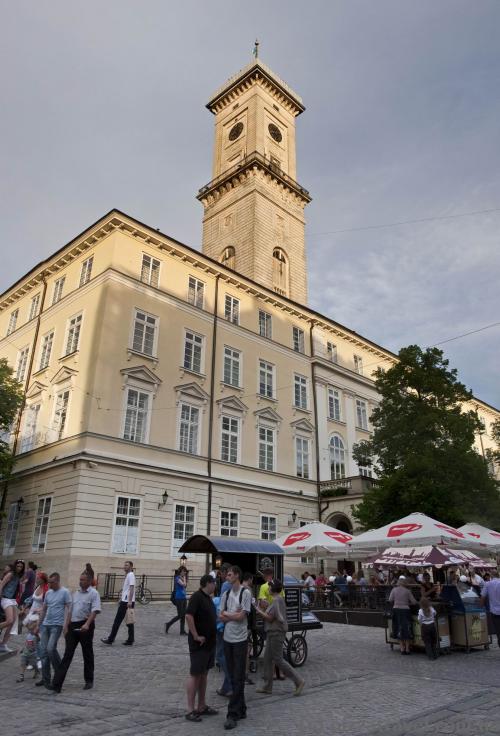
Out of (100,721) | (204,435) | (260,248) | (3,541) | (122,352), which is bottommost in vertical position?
(100,721)

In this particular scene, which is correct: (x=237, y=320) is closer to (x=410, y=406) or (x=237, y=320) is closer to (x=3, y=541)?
(x=410, y=406)

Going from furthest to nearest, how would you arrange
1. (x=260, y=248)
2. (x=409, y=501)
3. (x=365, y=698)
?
(x=260, y=248) < (x=409, y=501) < (x=365, y=698)

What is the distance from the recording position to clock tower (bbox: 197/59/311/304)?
44.1 metres

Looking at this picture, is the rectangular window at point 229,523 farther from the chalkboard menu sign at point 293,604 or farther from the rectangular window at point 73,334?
the chalkboard menu sign at point 293,604

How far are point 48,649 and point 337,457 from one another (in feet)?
99.1

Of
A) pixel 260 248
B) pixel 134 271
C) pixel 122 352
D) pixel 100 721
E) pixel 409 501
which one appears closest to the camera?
pixel 100 721

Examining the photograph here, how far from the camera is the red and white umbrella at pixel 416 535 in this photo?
54.4 feet

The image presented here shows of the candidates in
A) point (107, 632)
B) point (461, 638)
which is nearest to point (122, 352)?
point (107, 632)

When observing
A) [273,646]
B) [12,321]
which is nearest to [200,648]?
[273,646]

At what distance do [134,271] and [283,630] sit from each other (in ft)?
75.2

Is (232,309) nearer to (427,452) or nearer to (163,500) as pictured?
(163,500)

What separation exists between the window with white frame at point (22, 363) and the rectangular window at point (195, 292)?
986cm

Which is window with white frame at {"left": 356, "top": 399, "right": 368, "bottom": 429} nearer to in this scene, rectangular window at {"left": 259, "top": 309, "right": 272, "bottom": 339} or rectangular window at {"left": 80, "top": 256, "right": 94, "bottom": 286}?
rectangular window at {"left": 259, "top": 309, "right": 272, "bottom": 339}

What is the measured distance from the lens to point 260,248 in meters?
43.0
